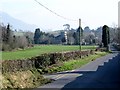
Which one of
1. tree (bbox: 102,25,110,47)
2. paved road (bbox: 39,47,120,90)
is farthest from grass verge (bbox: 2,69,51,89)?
tree (bbox: 102,25,110,47)

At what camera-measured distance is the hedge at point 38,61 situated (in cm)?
2254

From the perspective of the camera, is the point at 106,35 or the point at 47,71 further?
the point at 106,35

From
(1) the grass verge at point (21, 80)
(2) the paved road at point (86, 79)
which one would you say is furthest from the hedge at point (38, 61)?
(2) the paved road at point (86, 79)

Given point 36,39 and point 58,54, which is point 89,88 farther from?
point 36,39

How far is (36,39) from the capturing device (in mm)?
171125

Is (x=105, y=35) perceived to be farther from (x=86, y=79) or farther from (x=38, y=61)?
(x=86, y=79)

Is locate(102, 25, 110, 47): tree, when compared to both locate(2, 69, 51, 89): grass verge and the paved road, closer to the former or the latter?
the paved road

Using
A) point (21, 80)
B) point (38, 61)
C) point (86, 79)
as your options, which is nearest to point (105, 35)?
point (38, 61)

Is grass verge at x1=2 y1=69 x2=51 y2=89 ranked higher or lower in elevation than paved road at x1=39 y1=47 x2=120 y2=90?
higher

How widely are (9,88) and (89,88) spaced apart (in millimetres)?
4650

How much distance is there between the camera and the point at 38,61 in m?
32.8

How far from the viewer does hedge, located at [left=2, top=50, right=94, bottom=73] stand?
22.5m

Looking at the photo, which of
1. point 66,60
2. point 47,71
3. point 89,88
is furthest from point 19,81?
point 66,60

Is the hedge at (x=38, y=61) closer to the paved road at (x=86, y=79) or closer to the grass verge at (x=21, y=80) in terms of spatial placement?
the grass verge at (x=21, y=80)
